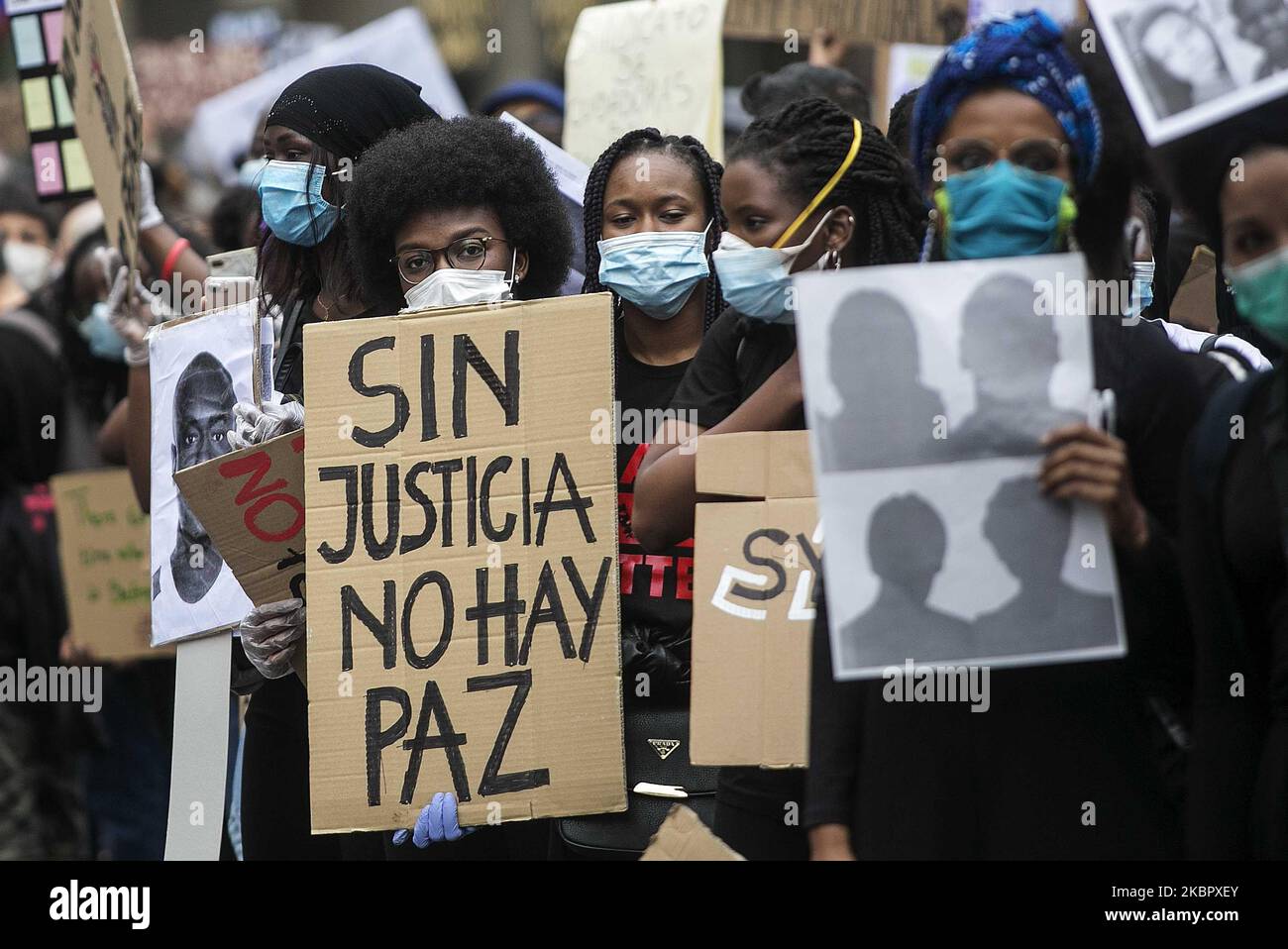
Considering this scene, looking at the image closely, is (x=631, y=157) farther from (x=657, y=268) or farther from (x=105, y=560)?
(x=105, y=560)

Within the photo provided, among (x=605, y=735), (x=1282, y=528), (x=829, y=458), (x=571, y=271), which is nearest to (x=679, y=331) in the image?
(x=571, y=271)

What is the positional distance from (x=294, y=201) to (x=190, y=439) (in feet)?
2.11

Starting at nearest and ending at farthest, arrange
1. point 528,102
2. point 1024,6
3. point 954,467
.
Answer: point 954,467
point 1024,6
point 528,102

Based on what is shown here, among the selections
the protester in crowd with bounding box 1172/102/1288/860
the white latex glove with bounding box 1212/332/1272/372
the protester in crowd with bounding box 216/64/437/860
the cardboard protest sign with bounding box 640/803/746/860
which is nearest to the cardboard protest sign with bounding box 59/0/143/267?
the protester in crowd with bounding box 216/64/437/860

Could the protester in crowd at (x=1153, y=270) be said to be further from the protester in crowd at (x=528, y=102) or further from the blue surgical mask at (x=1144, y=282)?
the protester in crowd at (x=528, y=102)

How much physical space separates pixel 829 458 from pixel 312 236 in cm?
200

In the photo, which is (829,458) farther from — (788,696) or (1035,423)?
(788,696)

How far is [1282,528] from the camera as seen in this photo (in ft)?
7.86

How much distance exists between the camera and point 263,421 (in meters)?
3.92

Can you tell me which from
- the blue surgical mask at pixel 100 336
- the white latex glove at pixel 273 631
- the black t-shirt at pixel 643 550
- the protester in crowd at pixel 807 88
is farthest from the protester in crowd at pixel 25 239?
the black t-shirt at pixel 643 550

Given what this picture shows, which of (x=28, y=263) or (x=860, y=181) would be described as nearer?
(x=860, y=181)

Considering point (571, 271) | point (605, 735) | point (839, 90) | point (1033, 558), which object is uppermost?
point (839, 90)

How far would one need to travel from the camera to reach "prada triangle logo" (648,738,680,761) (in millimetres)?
3576

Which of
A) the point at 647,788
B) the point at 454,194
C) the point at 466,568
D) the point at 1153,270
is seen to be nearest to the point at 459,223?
the point at 454,194
